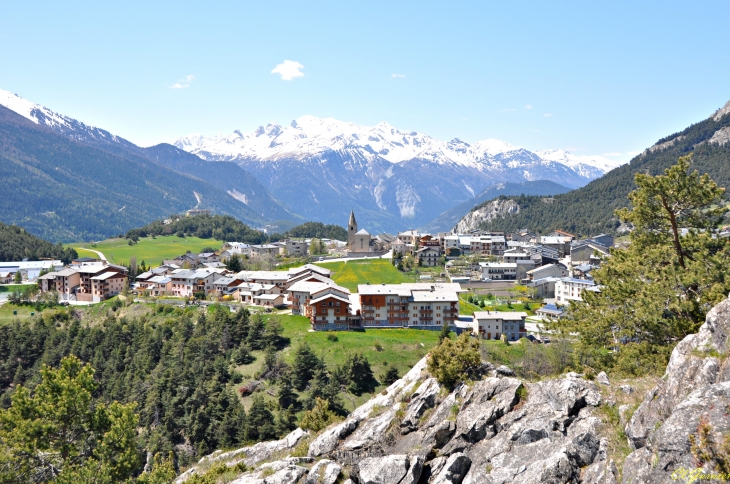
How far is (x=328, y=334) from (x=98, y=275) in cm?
5564

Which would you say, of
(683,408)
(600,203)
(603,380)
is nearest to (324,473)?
(603,380)

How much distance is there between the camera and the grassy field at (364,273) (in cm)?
9094

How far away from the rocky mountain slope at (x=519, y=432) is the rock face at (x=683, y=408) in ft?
0.08

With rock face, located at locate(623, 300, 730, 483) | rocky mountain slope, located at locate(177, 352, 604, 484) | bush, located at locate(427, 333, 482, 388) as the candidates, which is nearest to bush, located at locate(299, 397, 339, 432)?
rocky mountain slope, located at locate(177, 352, 604, 484)

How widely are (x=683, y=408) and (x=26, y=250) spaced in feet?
531

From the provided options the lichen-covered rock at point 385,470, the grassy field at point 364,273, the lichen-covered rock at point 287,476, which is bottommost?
the lichen-covered rock at point 287,476

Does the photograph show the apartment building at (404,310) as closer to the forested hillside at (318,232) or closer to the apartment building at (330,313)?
the apartment building at (330,313)

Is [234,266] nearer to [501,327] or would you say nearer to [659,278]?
[501,327]

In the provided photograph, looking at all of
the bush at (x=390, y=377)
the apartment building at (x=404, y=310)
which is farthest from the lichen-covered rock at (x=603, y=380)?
the apartment building at (x=404, y=310)

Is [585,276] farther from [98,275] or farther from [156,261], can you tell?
[156,261]

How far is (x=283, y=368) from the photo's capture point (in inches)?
2110

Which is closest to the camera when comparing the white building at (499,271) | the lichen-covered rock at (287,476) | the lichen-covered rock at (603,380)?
the lichen-covered rock at (603,380)

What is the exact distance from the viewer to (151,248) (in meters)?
163

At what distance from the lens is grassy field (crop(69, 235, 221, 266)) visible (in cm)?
14638
